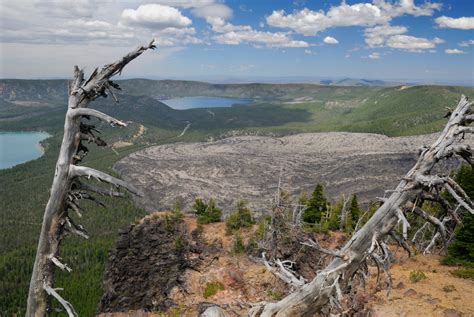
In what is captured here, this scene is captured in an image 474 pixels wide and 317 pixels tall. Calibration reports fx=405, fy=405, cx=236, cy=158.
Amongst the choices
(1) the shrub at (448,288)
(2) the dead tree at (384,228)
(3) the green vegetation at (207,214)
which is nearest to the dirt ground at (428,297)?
(1) the shrub at (448,288)

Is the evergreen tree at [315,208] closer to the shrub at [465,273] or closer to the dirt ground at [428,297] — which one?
the dirt ground at [428,297]

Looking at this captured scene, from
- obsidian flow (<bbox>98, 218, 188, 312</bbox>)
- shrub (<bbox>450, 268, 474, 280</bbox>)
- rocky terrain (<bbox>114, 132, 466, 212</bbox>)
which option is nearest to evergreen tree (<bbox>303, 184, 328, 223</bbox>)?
obsidian flow (<bbox>98, 218, 188, 312</bbox>)

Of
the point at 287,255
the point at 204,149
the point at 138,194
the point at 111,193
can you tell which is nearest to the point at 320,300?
the point at 138,194

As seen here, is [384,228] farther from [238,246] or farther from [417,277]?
[238,246]

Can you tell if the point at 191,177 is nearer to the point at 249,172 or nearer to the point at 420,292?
the point at 249,172

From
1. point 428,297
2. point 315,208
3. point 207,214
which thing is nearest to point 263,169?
point 315,208

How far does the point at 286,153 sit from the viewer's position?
578 feet

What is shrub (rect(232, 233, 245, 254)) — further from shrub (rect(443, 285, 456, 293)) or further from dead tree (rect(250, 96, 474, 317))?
dead tree (rect(250, 96, 474, 317))

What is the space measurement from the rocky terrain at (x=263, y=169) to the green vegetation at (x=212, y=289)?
77250 millimetres

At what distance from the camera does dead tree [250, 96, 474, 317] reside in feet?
20.0

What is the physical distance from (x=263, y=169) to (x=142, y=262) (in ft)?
363

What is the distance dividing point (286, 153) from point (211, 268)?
494ft

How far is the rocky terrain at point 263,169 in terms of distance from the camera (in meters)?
120

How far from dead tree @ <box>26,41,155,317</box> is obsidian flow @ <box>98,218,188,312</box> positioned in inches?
1185
